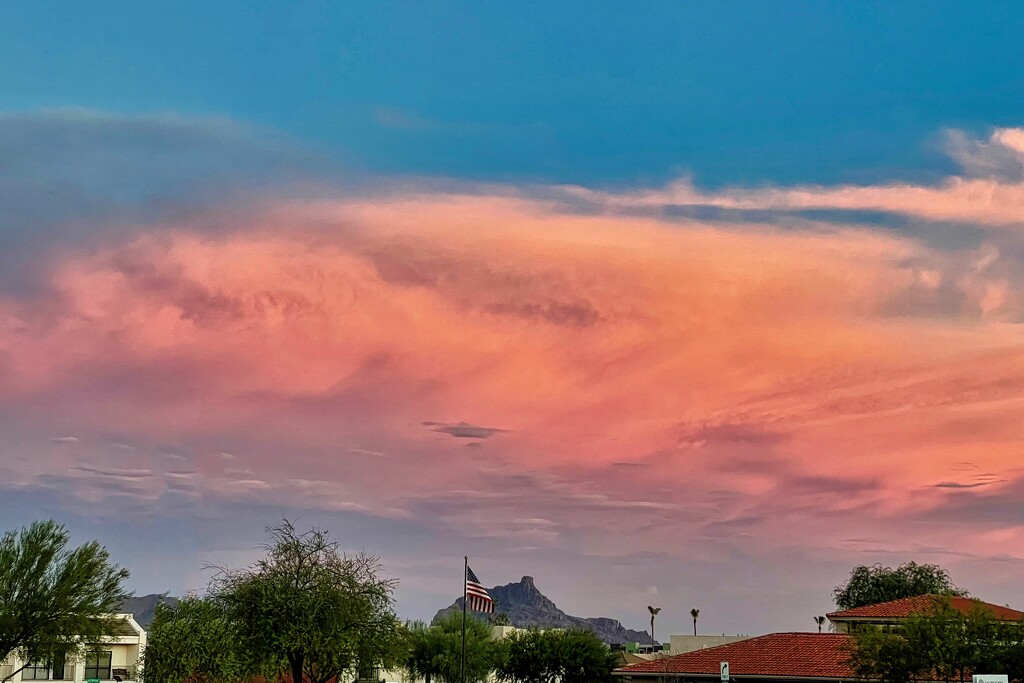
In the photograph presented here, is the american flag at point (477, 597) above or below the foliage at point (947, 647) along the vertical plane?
above

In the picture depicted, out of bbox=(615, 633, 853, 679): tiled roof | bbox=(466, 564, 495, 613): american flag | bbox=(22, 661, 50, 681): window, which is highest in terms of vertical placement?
bbox=(466, 564, 495, 613): american flag

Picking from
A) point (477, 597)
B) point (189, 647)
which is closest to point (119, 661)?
point (189, 647)

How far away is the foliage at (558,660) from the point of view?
3659 inches

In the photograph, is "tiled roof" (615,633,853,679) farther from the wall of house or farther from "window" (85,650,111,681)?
"window" (85,650,111,681)

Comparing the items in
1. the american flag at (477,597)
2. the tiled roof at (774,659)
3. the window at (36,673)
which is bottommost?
the window at (36,673)

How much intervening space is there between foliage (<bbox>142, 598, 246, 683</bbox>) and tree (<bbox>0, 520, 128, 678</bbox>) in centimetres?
478

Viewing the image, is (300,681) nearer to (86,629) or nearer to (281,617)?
Answer: (281,617)

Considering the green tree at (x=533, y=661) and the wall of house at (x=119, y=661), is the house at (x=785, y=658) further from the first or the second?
the wall of house at (x=119, y=661)

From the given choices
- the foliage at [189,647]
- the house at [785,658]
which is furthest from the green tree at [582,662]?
the foliage at [189,647]

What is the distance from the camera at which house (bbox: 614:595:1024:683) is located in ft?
229

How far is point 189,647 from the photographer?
62562mm

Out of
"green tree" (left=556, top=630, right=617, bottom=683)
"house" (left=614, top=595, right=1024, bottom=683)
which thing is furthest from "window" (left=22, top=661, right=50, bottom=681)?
"house" (left=614, top=595, right=1024, bottom=683)

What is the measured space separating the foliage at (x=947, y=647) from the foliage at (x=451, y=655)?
48.0 m

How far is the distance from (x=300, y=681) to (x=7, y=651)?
63.5ft
